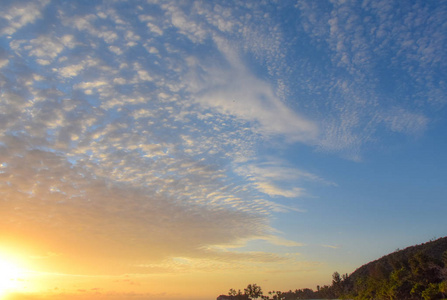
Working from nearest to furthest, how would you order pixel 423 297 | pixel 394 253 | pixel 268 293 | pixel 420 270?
pixel 423 297 < pixel 420 270 < pixel 394 253 < pixel 268 293

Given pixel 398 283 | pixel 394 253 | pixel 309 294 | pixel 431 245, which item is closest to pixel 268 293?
pixel 309 294

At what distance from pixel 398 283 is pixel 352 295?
138ft

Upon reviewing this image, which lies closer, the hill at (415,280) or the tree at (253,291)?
the hill at (415,280)

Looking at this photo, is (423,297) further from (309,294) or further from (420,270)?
(309,294)

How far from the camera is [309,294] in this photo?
199875mm

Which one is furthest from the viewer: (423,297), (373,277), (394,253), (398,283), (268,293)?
(268,293)

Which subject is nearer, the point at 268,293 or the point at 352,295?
the point at 352,295

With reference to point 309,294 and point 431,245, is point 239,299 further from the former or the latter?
point 431,245

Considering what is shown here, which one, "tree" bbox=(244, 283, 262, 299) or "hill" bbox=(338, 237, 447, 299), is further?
"tree" bbox=(244, 283, 262, 299)

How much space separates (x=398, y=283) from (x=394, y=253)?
66.4 metres

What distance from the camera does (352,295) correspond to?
103 meters

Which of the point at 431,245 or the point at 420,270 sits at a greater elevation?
the point at 431,245

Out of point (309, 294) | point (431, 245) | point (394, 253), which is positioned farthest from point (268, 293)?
point (431, 245)

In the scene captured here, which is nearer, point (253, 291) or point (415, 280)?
point (415, 280)
